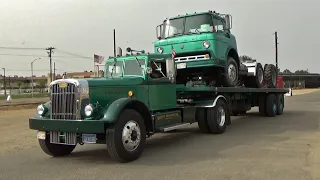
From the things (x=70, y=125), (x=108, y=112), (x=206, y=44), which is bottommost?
(x=70, y=125)

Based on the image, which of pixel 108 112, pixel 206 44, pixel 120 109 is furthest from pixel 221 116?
pixel 108 112

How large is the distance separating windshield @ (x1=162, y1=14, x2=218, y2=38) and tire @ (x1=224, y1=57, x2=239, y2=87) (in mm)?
1531

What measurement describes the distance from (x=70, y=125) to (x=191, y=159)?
250 cm

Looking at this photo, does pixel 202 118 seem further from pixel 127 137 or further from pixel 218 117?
pixel 127 137

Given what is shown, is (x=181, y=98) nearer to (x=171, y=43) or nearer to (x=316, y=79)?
(x=171, y=43)

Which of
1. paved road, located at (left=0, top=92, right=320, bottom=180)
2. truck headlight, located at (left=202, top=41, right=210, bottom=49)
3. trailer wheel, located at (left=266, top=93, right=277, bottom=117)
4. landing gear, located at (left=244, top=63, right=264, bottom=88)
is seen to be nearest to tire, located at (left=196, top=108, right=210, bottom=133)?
paved road, located at (left=0, top=92, right=320, bottom=180)

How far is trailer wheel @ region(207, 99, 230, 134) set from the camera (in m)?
11.0

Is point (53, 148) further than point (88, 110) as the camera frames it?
Yes

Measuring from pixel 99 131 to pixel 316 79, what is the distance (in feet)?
302

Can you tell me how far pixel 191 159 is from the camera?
299 inches

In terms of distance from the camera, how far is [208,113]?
36.0 feet

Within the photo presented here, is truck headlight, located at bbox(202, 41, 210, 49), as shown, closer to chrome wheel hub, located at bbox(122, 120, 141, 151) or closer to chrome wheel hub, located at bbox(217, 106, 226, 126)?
chrome wheel hub, located at bbox(217, 106, 226, 126)

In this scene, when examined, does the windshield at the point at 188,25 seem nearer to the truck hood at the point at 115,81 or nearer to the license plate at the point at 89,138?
the truck hood at the point at 115,81

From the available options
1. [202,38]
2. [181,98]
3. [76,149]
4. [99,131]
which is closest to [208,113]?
[181,98]
